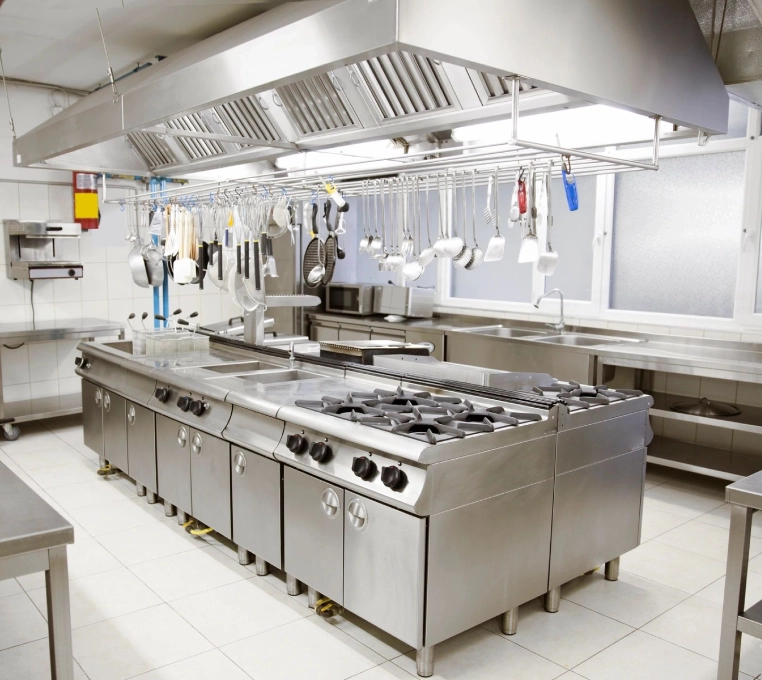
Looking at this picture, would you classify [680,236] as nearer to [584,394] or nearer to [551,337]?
[551,337]

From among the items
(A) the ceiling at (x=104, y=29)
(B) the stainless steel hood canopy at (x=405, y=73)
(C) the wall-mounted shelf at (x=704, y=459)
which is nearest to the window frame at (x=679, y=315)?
(C) the wall-mounted shelf at (x=704, y=459)

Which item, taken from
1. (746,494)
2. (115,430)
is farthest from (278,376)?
(746,494)

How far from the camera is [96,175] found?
518cm

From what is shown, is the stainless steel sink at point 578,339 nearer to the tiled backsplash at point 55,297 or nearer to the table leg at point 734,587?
the table leg at point 734,587

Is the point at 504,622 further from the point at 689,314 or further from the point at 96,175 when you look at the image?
the point at 96,175

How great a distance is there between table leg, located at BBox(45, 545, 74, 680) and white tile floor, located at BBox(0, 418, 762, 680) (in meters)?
0.73

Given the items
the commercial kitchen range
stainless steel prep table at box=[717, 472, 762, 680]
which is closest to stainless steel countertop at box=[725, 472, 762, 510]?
stainless steel prep table at box=[717, 472, 762, 680]

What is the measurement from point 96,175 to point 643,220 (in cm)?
395

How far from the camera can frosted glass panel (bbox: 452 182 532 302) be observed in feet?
16.8

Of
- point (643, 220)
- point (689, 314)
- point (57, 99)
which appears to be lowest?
point (689, 314)

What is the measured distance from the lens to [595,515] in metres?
2.54

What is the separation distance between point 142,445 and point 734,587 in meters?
2.73

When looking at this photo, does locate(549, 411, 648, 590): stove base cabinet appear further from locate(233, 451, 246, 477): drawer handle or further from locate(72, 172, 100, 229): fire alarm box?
A: locate(72, 172, 100, 229): fire alarm box

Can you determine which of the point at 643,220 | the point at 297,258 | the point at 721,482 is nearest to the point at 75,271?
the point at 297,258
